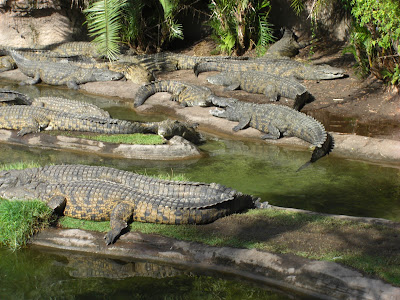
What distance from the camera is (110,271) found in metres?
4.84

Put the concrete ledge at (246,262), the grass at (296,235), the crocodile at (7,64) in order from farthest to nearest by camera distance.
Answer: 1. the crocodile at (7,64)
2. the grass at (296,235)
3. the concrete ledge at (246,262)

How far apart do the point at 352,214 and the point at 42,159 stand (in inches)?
191

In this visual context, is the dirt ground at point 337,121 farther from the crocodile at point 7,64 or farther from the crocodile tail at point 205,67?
the crocodile at point 7,64

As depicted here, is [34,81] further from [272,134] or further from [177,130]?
[272,134]

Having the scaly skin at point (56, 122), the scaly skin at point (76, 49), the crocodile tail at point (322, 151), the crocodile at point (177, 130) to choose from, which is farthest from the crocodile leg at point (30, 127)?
the scaly skin at point (76, 49)

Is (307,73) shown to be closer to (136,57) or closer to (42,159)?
(136,57)

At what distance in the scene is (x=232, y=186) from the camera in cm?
666

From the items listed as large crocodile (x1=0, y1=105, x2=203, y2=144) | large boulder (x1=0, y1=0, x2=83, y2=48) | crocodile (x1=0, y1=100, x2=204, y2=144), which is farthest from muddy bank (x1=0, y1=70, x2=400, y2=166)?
large boulder (x1=0, y1=0, x2=83, y2=48)

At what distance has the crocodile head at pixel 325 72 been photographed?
10.9m

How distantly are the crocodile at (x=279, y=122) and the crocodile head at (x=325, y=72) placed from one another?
265 centimetres

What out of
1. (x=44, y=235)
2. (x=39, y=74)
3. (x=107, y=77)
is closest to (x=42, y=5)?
(x=39, y=74)

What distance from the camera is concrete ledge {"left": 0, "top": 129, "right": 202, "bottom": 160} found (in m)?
7.79

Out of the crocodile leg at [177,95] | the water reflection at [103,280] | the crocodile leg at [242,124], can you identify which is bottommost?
the water reflection at [103,280]

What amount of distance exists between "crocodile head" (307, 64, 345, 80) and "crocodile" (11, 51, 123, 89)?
182 inches
